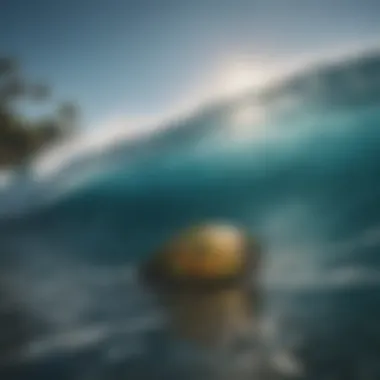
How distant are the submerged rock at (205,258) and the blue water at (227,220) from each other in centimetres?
3

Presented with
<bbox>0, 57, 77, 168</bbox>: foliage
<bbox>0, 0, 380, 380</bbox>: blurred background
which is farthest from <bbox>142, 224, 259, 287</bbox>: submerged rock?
<bbox>0, 57, 77, 168</bbox>: foliage

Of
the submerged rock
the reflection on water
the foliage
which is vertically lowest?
the reflection on water

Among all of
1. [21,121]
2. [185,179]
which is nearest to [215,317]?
[185,179]

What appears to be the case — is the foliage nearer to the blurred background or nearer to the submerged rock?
the blurred background

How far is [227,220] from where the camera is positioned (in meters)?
1.19

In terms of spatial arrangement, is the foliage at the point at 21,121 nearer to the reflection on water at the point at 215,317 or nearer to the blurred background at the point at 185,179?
the blurred background at the point at 185,179

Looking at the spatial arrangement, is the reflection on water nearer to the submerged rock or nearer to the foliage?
the submerged rock

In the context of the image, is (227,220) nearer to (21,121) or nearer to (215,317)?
(215,317)

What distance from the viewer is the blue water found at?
1143 millimetres

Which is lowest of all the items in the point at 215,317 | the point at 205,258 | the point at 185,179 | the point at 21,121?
the point at 215,317

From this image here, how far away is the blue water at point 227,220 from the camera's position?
1143 millimetres

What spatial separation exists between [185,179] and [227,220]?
11cm

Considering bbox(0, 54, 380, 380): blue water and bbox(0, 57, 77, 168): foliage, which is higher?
bbox(0, 57, 77, 168): foliage

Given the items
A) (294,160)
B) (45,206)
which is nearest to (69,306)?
(45,206)
